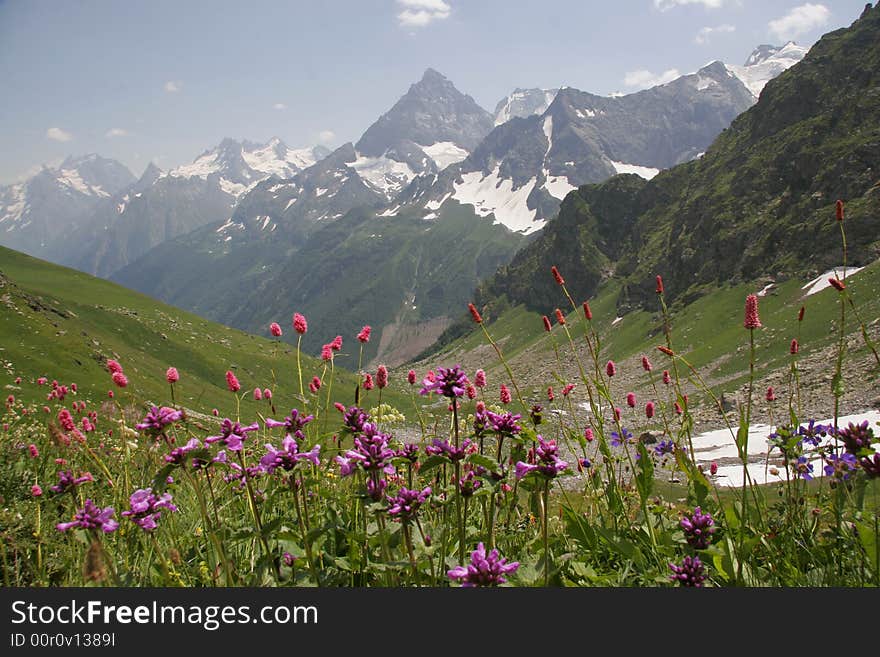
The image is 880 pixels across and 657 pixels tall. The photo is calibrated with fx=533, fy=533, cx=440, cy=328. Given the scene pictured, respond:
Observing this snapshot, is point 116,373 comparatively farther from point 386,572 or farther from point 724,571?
point 724,571

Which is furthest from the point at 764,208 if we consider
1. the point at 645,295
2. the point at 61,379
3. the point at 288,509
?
the point at 288,509

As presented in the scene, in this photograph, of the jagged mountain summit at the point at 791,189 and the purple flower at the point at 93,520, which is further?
the jagged mountain summit at the point at 791,189

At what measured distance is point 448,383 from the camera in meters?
3.69

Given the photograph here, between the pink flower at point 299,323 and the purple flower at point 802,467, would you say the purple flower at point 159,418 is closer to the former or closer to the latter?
the pink flower at point 299,323

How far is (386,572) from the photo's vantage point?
3900 mm

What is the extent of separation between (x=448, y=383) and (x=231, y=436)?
1.51m

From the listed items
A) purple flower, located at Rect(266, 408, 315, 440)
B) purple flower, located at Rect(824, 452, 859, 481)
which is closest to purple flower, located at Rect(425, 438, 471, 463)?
purple flower, located at Rect(266, 408, 315, 440)

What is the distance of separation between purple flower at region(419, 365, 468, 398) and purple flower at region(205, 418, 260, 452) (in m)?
1.26

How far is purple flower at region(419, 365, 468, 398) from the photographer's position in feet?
11.8

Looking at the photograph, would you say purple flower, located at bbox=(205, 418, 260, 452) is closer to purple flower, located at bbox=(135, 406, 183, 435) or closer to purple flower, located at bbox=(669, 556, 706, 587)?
purple flower, located at bbox=(135, 406, 183, 435)

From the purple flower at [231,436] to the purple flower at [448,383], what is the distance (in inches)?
49.5

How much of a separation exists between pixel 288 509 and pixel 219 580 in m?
1.93

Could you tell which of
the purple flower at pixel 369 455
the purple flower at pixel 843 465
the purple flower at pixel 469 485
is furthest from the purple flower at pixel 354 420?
the purple flower at pixel 843 465

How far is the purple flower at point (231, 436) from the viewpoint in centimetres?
354
